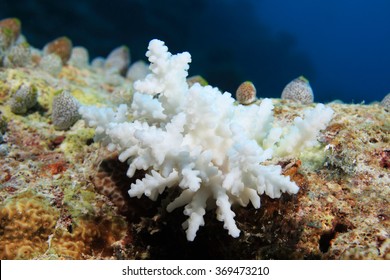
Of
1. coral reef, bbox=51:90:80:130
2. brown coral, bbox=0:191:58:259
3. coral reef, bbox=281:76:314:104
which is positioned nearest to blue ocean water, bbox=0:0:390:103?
coral reef, bbox=281:76:314:104

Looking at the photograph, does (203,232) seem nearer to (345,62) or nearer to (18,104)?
(18,104)

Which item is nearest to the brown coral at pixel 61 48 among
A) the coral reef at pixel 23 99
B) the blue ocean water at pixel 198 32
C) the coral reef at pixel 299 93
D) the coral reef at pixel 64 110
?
the coral reef at pixel 23 99

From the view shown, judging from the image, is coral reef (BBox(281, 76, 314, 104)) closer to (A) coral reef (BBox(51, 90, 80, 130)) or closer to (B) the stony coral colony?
(B) the stony coral colony

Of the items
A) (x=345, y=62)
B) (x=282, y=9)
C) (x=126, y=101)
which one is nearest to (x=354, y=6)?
(x=345, y=62)

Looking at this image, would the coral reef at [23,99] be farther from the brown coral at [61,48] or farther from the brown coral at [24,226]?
the brown coral at [61,48]

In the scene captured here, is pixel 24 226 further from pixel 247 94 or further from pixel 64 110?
pixel 247 94

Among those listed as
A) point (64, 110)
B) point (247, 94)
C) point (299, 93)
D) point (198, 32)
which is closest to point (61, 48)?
point (64, 110)

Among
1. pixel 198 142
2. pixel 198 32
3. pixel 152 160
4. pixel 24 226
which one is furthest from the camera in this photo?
pixel 198 32
